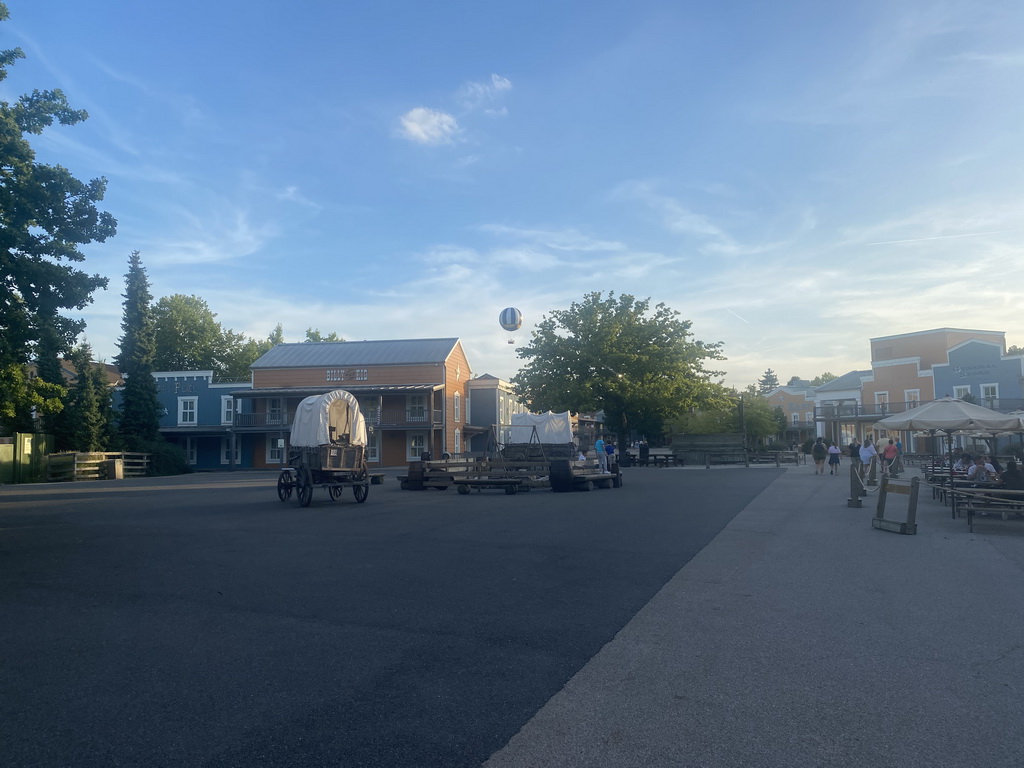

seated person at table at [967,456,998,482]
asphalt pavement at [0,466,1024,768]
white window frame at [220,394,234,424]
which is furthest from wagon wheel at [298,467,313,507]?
white window frame at [220,394,234,424]

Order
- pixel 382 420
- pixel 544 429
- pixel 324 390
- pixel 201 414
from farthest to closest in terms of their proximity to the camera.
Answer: pixel 201 414 < pixel 324 390 < pixel 382 420 < pixel 544 429

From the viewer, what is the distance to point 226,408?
53.7m

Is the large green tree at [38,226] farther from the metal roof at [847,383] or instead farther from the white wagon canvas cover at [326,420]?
the metal roof at [847,383]

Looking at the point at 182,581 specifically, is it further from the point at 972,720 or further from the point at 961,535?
the point at 961,535

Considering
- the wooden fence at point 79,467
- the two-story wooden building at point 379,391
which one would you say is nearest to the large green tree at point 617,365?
the two-story wooden building at point 379,391

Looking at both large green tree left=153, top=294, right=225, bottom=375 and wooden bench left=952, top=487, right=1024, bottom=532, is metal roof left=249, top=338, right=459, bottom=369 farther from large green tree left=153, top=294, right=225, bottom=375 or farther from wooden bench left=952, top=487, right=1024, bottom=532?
wooden bench left=952, top=487, right=1024, bottom=532

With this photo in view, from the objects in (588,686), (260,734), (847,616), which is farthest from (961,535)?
(260,734)

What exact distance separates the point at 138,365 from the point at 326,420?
34.8m

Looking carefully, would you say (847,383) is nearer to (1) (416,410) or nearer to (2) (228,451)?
(1) (416,410)

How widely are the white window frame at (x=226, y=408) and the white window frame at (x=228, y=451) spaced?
52.4 inches

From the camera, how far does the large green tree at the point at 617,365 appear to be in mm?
47562

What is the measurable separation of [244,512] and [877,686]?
14.8 metres

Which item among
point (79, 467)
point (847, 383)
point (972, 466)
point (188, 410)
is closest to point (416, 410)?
point (188, 410)

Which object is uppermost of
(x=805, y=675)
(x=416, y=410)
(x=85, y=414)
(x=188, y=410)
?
(x=188, y=410)
